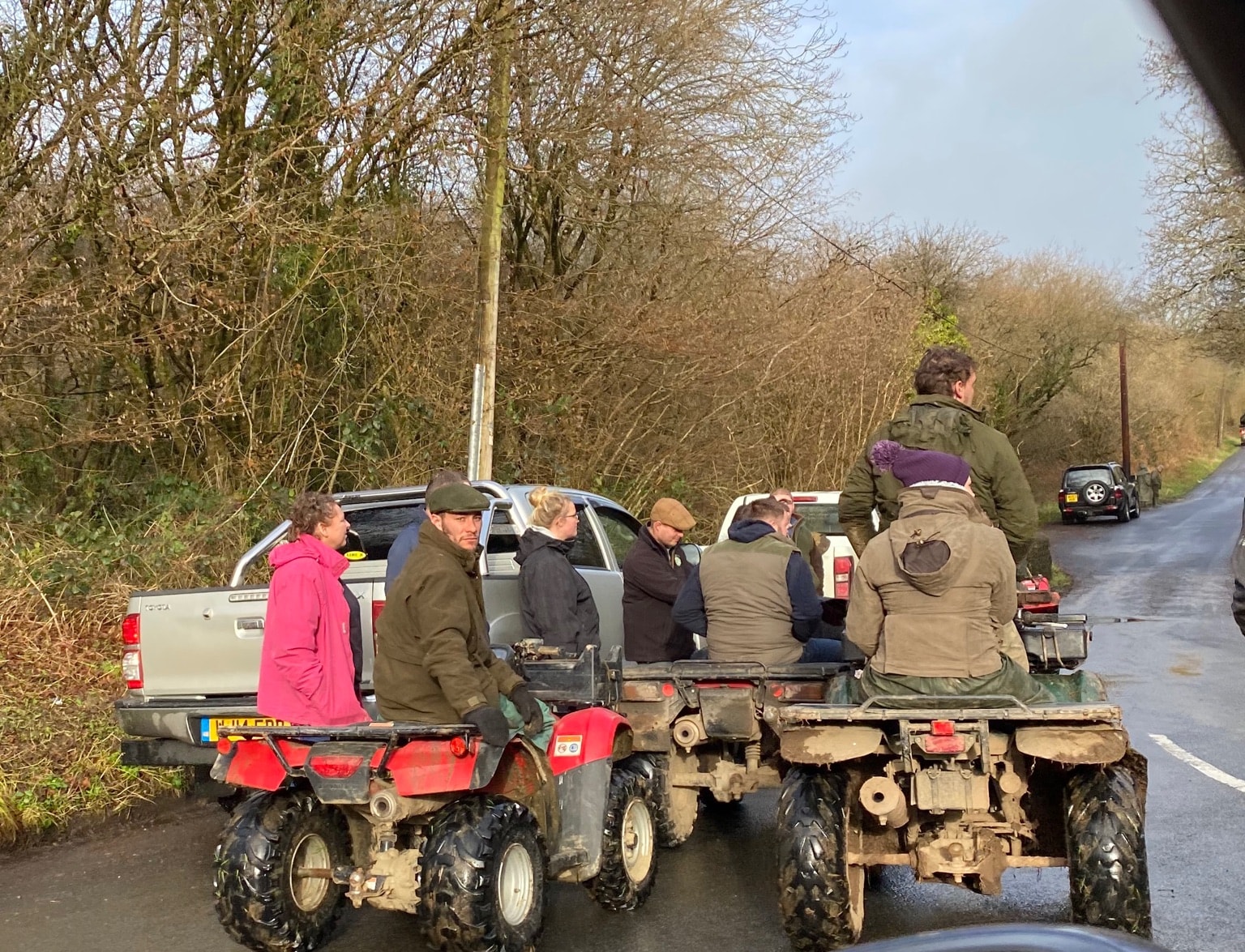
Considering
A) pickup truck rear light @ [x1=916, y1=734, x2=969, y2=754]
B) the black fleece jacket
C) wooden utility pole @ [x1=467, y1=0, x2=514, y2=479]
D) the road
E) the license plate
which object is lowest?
the road

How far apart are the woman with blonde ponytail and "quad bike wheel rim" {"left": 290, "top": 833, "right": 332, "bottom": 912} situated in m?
1.69

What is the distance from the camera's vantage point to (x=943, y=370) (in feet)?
18.7

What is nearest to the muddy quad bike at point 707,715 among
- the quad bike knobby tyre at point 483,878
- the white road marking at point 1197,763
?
the quad bike knobby tyre at point 483,878

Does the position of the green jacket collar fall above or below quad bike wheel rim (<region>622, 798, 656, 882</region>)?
above

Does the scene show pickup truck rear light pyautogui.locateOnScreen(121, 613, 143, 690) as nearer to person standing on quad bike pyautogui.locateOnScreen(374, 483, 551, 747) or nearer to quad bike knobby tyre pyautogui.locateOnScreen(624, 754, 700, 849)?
person standing on quad bike pyautogui.locateOnScreen(374, 483, 551, 747)

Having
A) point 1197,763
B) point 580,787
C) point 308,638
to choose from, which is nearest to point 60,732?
point 308,638

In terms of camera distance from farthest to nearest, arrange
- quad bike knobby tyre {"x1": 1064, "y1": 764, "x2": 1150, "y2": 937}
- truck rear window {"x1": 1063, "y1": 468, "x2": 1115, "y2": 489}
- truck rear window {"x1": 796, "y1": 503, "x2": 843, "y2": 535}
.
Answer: truck rear window {"x1": 1063, "y1": 468, "x2": 1115, "y2": 489}
truck rear window {"x1": 796, "y1": 503, "x2": 843, "y2": 535}
quad bike knobby tyre {"x1": 1064, "y1": 764, "x2": 1150, "y2": 937}

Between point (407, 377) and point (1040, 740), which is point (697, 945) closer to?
point (1040, 740)

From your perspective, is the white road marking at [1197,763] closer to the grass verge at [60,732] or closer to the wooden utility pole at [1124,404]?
the grass verge at [60,732]

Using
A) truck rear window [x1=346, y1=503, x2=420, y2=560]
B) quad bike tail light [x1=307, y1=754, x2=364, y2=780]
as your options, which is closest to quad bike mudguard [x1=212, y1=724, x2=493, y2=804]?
quad bike tail light [x1=307, y1=754, x2=364, y2=780]

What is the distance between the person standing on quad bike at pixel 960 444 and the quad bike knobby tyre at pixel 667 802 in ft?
5.00

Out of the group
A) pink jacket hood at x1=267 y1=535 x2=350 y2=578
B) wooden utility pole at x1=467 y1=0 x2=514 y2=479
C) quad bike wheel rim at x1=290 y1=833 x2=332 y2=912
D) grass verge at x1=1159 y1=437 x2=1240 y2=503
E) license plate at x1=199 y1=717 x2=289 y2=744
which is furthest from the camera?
grass verge at x1=1159 y1=437 x2=1240 y2=503

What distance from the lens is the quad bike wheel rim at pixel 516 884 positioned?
16.3ft

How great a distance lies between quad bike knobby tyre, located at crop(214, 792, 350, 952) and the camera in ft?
16.5
